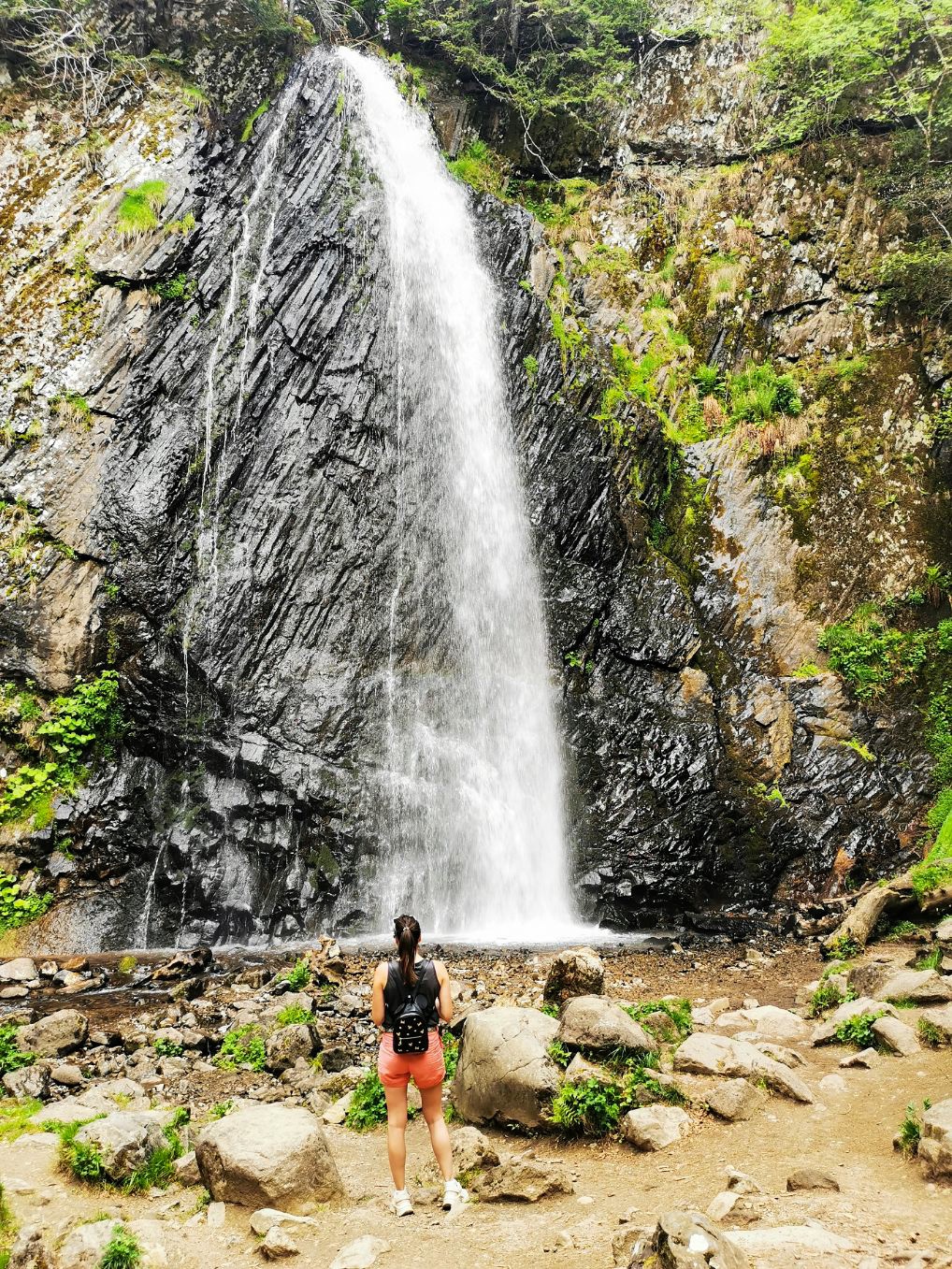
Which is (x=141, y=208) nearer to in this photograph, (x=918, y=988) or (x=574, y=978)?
(x=574, y=978)

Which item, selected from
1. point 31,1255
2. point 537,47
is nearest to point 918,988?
point 31,1255

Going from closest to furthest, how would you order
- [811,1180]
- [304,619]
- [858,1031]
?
[811,1180]
[858,1031]
[304,619]

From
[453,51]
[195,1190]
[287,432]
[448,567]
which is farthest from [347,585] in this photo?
[453,51]

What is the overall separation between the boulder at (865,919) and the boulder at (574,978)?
4054 mm

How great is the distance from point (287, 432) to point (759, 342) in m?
12.0

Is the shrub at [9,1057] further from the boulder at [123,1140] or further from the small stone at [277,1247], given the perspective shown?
the small stone at [277,1247]

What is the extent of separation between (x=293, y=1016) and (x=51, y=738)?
730 centimetres

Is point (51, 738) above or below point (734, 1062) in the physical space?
above

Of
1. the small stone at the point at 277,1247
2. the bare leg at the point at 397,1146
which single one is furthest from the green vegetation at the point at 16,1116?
the bare leg at the point at 397,1146

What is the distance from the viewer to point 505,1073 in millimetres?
5500

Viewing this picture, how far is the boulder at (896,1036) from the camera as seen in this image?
5945mm

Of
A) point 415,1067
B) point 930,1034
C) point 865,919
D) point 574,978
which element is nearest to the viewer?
point 415,1067

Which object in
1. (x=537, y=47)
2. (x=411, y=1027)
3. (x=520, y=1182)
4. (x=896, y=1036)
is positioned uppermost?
(x=537, y=47)

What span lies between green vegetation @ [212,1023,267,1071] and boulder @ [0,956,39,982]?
13.5 feet
